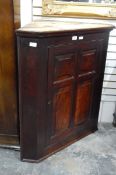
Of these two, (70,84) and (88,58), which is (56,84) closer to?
(70,84)

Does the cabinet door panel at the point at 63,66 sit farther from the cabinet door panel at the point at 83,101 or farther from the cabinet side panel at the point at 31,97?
the cabinet door panel at the point at 83,101

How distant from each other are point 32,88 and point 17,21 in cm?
60

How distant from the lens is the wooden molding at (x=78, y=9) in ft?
7.88

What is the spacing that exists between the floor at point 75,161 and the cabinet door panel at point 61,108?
287 mm

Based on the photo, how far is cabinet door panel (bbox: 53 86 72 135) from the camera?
2.15 m

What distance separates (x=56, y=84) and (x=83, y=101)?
516 millimetres

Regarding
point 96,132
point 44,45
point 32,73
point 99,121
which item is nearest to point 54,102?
point 32,73

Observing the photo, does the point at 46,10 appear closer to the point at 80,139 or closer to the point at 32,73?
the point at 32,73

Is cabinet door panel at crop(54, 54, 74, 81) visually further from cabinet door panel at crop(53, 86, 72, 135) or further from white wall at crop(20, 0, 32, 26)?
white wall at crop(20, 0, 32, 26)

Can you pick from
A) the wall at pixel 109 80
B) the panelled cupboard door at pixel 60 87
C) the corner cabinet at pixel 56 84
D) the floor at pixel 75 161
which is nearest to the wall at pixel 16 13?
the corner cabinet at pixel 56 84

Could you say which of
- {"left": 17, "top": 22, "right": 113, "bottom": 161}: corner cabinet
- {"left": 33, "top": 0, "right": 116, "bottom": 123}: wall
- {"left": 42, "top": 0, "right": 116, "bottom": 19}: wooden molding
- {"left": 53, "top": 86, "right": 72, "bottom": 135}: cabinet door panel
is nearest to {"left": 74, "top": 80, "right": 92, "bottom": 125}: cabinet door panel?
{"left": 17, "top": 22, "right": 113, "bottom": 161}: corner cabinet

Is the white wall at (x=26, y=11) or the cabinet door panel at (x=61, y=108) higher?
the white wall at (x=26, y=11)

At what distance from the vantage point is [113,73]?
2.76 meters

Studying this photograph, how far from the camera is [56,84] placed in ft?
6.77
